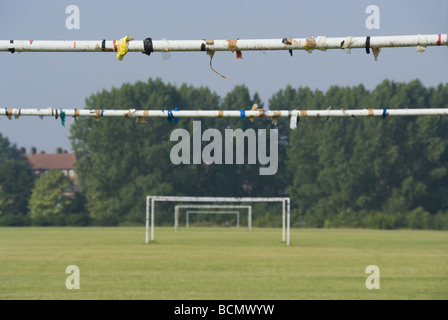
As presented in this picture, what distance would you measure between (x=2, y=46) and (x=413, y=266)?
52.4ft

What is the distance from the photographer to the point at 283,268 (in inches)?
757

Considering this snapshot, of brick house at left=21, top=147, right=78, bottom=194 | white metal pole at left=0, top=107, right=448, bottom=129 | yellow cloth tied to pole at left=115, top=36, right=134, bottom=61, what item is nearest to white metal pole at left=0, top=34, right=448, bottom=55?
yellow cloth tied to pole at left=115, top=36, right=134, bottom=61

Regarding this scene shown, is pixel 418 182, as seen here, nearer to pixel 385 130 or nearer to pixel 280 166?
pixel 385 130

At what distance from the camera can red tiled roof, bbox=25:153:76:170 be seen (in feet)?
417

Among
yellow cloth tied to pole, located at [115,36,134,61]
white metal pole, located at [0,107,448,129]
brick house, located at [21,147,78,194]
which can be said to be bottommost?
brick house, located at [21,147,78,194]

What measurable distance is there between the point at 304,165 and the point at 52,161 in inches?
2625

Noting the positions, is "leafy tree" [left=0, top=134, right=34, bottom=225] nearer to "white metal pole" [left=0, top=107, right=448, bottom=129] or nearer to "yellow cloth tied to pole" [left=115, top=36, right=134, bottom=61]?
"white metal pole" [left=0, top=107, right=448, bottom=129]

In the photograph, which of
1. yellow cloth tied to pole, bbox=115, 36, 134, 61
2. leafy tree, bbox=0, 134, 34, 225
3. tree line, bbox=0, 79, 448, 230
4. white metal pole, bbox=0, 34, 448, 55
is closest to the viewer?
white metal pole, bbox=0, 34, 448, 55

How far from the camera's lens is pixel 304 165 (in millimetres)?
72562

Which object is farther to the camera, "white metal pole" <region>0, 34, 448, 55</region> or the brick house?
the brick house

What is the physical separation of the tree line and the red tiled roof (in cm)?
5143

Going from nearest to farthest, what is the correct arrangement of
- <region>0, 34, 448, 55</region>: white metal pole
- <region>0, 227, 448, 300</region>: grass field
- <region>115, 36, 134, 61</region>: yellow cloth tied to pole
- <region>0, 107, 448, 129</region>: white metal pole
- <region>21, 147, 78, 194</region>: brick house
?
<region>0, 34, 448, 55</region>: white metal pole, <region>115, 36, 134, 61</region>: yellow cloth tied to pole, <region>0, 107, 448, 129</region>: white metal pole, <region>0, 227, 448, 300</region>: grass field, <region>21, 147, 78, 194</region>: brick house

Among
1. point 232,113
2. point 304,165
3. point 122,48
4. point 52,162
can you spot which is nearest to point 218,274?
point 232,113
